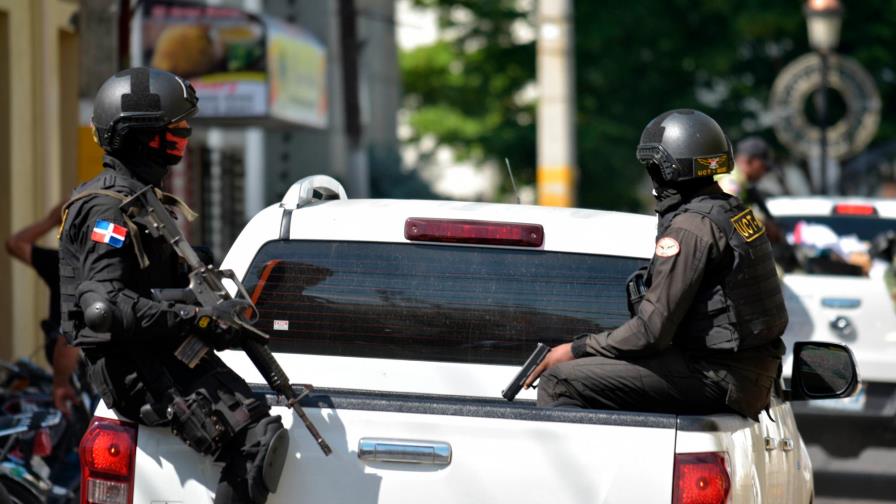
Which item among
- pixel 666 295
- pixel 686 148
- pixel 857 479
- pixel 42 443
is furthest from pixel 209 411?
pixel 857 479

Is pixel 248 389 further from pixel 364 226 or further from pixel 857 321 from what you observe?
pixel 857 321

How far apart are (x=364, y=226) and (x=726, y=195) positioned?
1.12 m

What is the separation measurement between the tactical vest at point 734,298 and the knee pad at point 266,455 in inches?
47.8

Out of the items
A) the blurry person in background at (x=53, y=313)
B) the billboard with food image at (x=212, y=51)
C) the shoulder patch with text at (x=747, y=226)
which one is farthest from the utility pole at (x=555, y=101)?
the shoulder patch with text at (x=747, y=226)

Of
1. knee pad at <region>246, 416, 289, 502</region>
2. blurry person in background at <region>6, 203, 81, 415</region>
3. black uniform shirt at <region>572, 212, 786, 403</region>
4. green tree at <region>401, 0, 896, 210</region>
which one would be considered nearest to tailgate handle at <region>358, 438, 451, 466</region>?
knee pad at <region>246, 416, 289, 502</region>

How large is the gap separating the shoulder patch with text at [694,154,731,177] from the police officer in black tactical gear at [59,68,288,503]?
1489 millimetres

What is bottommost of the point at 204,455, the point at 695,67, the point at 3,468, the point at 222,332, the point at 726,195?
the point at 3,468

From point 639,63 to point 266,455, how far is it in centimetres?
2162

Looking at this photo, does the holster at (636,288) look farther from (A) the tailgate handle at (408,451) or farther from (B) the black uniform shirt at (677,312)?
(A) the tailgate handle at (408,451)

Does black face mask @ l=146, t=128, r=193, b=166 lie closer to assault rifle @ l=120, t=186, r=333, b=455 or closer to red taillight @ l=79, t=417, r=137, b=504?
assault rifle @ l=120, t=186, r=333, b=455

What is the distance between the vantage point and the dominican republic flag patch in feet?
14.7

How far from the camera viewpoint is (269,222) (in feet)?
17.1

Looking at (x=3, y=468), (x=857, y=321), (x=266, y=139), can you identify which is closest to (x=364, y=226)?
(x=3, y=468)

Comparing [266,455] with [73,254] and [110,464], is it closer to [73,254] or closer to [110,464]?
[110,464]
